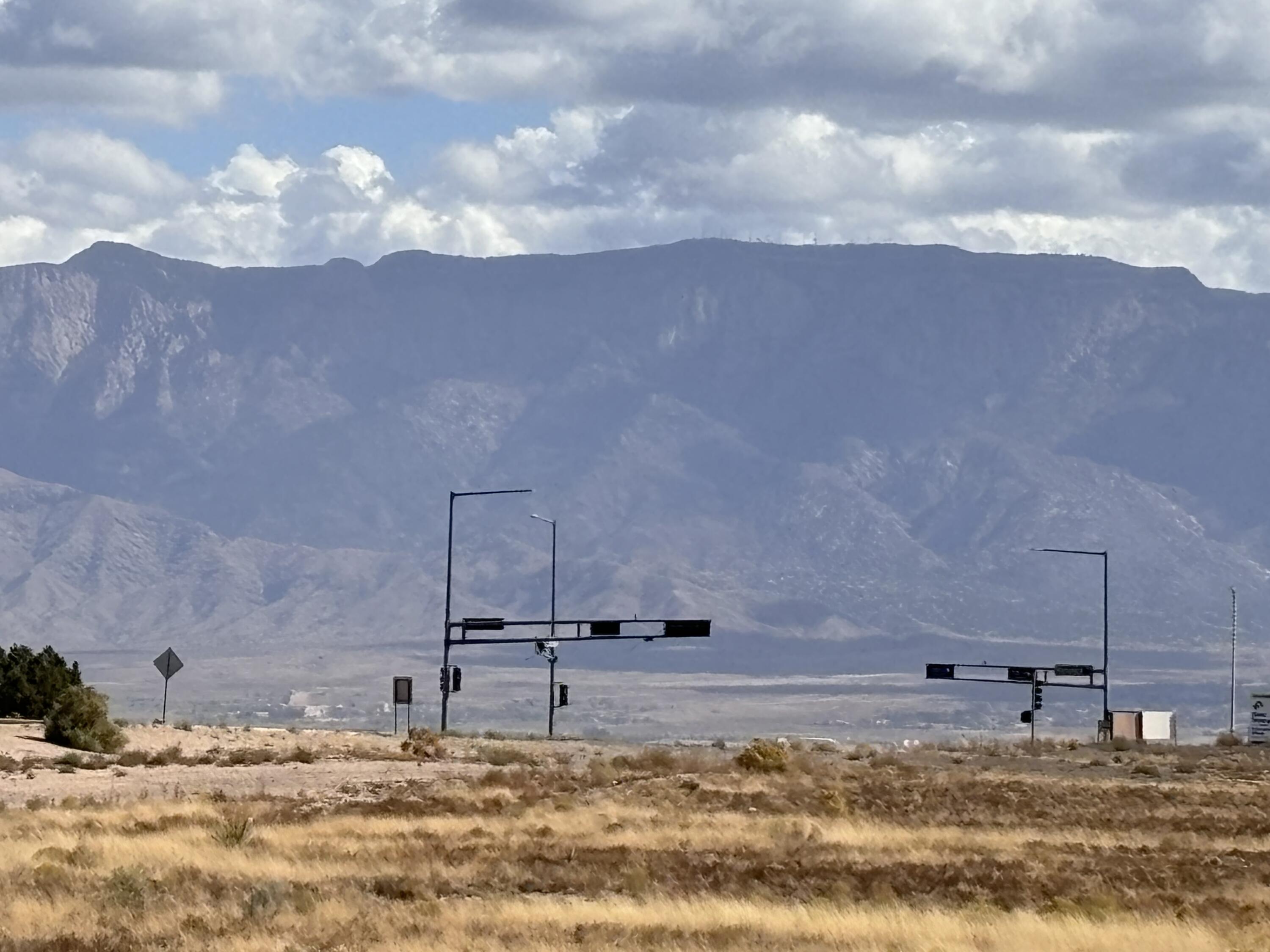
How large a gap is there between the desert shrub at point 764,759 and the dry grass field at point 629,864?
3.08m

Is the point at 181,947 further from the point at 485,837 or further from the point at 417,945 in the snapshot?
the point at 485,837

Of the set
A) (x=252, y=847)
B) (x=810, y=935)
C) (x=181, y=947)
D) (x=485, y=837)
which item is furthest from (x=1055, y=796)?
(x=181, y=947)

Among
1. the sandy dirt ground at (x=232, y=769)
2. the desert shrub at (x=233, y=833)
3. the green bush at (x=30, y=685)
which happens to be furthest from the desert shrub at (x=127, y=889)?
the green bush at (x=30, y=685)

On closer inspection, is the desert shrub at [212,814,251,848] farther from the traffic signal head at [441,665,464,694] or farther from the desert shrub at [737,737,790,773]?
the traffic signal head at [441,665,464,694]

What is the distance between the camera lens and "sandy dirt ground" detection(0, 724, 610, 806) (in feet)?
135

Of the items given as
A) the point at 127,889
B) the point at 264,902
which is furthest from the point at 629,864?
the point at 127,889

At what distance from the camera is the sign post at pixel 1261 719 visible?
9225 centimetres

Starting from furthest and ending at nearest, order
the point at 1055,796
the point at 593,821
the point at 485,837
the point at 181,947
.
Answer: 1. the point at 1055,796
2. the point at 593,821
3. the point at 485,837
4. the point at 181,947

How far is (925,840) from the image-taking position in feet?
106

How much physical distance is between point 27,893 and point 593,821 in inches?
490

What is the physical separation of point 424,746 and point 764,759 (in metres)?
11.6

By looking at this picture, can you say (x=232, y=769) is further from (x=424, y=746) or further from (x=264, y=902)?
(x=264, y=902)

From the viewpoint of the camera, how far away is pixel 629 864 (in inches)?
1080

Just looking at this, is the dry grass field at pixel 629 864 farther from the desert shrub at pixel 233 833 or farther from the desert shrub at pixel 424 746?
the desert shrub at pixel 424 746
